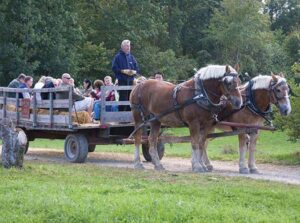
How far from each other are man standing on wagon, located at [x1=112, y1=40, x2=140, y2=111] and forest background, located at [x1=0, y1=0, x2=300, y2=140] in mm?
12550

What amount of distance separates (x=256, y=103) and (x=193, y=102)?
53.9 inches

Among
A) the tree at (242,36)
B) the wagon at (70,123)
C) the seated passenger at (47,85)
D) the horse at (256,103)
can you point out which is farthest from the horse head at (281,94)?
the tree at (242,36)

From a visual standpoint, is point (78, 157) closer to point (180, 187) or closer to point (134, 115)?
point (134, 115)

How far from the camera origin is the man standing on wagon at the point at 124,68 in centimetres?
1504

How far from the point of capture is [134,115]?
14180 millimetres

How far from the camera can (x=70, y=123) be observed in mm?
14680

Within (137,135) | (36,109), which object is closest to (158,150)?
(137,135)

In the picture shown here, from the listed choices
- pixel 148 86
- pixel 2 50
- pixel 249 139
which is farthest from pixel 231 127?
pixel 2 50

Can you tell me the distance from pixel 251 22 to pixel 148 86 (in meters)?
36.3

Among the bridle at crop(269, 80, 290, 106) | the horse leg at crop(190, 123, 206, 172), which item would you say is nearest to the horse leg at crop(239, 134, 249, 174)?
the horse leg at crop(190, 123, 206, 172)

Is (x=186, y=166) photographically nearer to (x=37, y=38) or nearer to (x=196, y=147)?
(x=196, y=147)

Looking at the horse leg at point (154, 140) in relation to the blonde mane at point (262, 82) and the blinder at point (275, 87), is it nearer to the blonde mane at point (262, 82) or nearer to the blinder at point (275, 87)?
the blonde mane at point (262, 82)

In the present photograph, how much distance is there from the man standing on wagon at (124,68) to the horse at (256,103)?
9.22 feet

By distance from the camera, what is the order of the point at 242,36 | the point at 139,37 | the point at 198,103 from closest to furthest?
1. the point at 198,103
2. the point at 139,37
3. the point at 242,36
